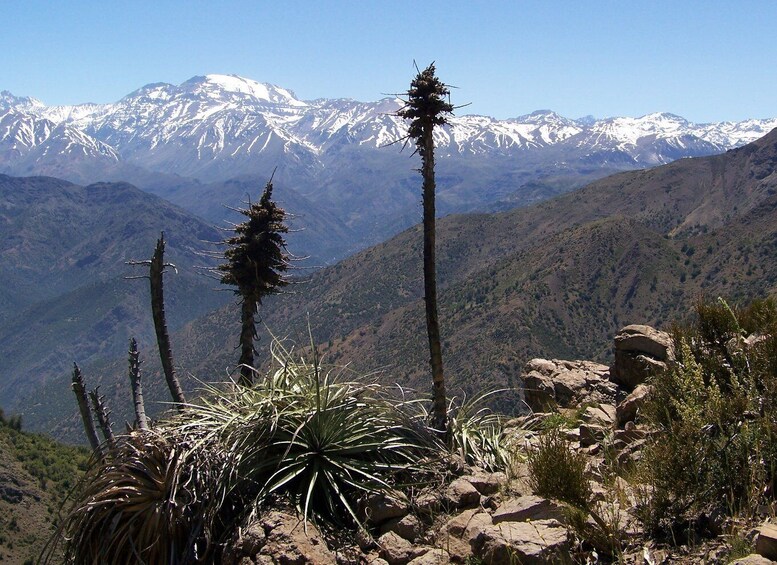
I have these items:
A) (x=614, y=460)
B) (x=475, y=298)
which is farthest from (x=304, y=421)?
(x=475, y=298)

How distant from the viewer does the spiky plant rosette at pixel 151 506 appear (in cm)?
608

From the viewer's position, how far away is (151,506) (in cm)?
623

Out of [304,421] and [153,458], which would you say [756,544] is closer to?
[304,421]

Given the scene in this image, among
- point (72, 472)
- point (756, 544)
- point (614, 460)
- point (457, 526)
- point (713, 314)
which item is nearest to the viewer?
point (756, 544)

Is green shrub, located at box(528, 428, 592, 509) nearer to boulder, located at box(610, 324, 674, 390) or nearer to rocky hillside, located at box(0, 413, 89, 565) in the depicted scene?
boulder, located at box(610, 324, 674, 390)

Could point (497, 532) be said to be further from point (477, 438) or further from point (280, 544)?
point (477, 438)

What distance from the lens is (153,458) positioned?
664cm

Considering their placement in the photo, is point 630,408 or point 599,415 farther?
point 599,415

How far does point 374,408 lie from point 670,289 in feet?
452

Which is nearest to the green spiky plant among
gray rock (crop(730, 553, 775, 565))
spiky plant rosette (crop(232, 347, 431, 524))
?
spiky plant rosette (crop(232, 347, 431, 524))

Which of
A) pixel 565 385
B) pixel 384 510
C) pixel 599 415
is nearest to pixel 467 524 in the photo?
pixel 384 510

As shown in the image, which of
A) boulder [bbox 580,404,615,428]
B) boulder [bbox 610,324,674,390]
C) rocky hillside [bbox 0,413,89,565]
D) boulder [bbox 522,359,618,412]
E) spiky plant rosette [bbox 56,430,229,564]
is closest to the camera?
spiky plant rosette [bbox 56,430,229,564]

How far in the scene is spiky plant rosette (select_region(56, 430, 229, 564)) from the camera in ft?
19.9

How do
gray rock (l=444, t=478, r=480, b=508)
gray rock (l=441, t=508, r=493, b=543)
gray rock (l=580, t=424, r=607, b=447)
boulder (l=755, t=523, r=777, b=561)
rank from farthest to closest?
1. gray rock (l=580, t=424, r=607, b=447)
2. gray rock (l=444, t=478, r=480, b=508)
3. gray rock (l=441, t=508, r=493, b=543)
4. boulder (l=755, t=523, r=777, b=561)
